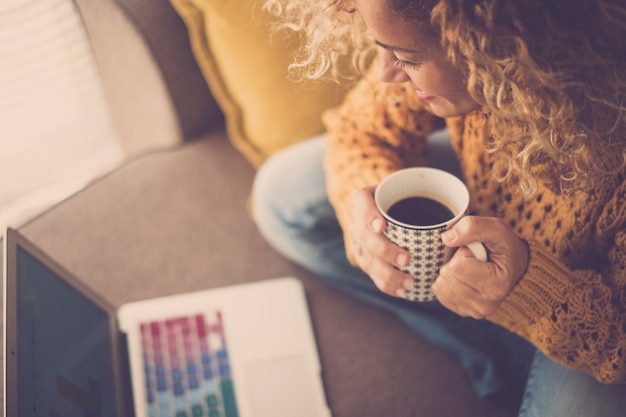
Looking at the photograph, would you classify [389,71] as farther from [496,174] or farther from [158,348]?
[158,348]

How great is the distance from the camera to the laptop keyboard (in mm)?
875

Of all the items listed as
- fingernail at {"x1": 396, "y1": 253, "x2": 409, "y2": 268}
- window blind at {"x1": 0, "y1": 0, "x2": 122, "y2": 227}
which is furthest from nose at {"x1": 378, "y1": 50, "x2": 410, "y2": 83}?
window blind at {"x1": 0, "y1": 0, "x2": 122, "y2": 227}

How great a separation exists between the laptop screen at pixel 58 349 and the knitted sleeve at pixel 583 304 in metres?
0.55

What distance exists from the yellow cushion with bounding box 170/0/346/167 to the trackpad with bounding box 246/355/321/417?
17.3 inches

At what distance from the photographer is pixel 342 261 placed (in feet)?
3.43

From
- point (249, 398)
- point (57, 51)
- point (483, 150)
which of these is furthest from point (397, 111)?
point (57, 51)

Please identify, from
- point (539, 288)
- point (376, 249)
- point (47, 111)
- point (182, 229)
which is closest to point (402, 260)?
point (376, 249)

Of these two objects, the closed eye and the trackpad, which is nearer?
the closed eye

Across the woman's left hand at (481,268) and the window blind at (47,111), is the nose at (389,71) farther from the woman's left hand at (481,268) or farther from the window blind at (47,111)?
the window blind at (47,111)

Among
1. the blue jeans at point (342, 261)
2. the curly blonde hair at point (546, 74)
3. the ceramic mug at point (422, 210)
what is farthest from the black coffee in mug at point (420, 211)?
the blue jeans at point (342, 261)

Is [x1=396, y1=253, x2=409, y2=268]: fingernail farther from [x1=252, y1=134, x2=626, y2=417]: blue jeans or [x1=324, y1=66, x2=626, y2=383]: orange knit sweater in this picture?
[x1=252, y1=134, x2=626, y2=417]: blue jeans

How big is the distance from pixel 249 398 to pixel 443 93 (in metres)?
0.52

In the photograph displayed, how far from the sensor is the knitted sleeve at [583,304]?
2.43 ft

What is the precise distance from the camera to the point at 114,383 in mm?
853
